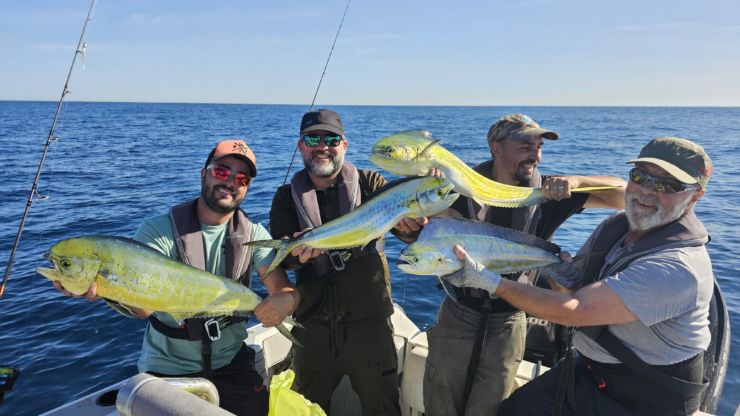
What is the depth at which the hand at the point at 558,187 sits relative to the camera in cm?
338

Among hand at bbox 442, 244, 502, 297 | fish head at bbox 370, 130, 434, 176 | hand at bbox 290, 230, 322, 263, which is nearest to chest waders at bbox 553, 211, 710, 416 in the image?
hand at bbox 442, 244, 502, 297

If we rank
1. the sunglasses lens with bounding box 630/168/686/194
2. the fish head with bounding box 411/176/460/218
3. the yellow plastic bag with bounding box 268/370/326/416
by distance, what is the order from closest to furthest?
the yellow plastic bag with bounding box 268/370/326/416 → the sunglasses lens with bounding box 630/168/686/194 → the fish head with bounding box 411/176/460/218

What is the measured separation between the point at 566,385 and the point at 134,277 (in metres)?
3.09

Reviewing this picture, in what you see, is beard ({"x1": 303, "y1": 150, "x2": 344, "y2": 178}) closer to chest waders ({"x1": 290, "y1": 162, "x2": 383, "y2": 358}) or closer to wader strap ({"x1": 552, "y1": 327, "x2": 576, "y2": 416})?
chest waders ({"x1": 290, "y1": 162, "x2": 383, "y2": 358})

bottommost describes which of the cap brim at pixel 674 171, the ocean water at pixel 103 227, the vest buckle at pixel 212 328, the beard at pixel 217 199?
the ocean water at pixel 103 227

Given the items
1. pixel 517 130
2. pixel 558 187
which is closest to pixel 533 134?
pixel 517 130

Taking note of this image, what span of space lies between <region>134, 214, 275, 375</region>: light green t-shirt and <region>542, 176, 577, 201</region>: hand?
7.59 ft

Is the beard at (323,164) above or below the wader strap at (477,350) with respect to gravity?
A: above

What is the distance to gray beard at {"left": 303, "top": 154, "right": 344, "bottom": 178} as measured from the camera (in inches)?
152

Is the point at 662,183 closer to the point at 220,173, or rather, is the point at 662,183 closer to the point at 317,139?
the point at 317,139

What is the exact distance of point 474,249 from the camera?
10.1 ft

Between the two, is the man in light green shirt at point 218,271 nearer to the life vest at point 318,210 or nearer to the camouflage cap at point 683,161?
the life vest at point 318,210

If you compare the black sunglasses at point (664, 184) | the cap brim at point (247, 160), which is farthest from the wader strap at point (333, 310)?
the black sunglasses at point (664, 184)

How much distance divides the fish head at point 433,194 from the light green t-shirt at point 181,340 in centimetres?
150
